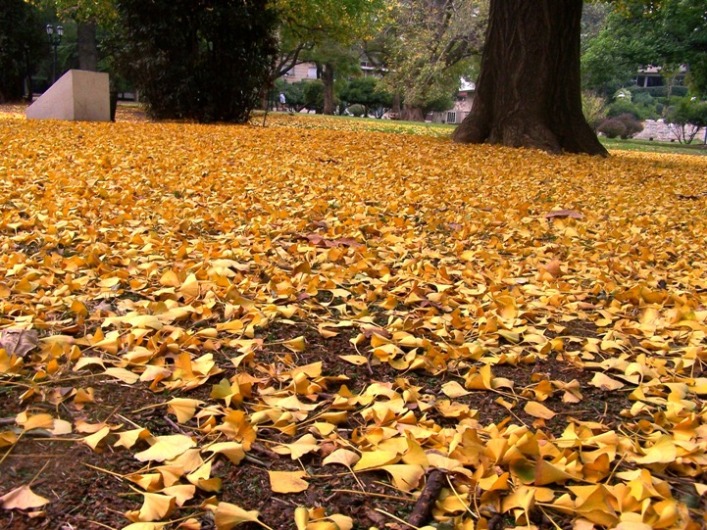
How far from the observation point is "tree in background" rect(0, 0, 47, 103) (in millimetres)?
17766

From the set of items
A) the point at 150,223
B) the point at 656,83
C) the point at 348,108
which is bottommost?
the point at 150,223

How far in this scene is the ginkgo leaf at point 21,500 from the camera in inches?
43.7

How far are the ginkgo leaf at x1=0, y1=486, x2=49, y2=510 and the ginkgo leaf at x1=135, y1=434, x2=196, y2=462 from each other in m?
0.20

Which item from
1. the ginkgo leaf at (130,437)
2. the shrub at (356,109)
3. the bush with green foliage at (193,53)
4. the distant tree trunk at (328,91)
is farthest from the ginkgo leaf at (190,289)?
Answer: the shrub at (356,109)

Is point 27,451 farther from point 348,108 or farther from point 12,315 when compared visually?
point 348,108

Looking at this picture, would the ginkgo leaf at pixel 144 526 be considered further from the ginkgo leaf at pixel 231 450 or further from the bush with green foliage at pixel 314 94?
the bush with green foliage at pixel 314 94

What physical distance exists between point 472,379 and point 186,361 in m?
0.74

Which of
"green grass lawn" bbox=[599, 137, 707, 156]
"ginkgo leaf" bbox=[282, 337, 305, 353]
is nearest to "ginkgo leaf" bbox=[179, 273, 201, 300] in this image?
"ginkgo leaf" bbox=[282, 337, 305, 353]

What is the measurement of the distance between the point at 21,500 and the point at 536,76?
771cm

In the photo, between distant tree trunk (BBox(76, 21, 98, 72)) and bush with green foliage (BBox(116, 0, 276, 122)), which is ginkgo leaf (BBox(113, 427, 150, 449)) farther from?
distant tree trunk (BBox(76, 21, 98, 72))

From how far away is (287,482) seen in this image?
1.23 meters

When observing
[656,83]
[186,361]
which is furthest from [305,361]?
[656,83]

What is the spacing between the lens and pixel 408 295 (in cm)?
235

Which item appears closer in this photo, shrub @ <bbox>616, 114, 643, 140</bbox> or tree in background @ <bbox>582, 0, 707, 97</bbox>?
tree in background @ <bbox>582, 0, 707, 97</bbox>
